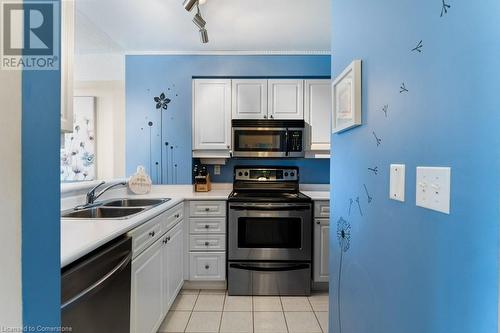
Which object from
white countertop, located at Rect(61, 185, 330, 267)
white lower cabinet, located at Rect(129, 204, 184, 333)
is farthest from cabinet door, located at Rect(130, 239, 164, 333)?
white countertop, located at Rect(61, 185, 330, 267)

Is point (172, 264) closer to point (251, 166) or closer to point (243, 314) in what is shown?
point (243, 314)

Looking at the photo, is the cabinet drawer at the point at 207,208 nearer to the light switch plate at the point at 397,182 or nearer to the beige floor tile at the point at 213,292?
the beige floor tile at the point at 213,292

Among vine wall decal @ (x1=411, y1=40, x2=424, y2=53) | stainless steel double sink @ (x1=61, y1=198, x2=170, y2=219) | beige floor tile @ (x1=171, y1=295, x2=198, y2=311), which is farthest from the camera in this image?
beige floor tile @ (x1=171, y1=295, x2=198, y2=311)

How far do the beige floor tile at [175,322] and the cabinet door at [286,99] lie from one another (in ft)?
6.89

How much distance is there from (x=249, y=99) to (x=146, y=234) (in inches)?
73.1

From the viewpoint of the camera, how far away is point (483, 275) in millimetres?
502

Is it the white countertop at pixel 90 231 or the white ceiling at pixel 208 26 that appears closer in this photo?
the white countertop at pixel 90 231

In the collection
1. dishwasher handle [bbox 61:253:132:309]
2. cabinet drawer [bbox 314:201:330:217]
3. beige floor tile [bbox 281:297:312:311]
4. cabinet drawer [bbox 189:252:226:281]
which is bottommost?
beige floor tile [bbox 281:297:312:311]

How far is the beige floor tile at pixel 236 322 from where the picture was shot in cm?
198

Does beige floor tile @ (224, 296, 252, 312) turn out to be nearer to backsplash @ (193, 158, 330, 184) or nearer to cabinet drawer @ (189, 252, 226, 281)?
cabinet drawer @ (189, 252, 226, 281)

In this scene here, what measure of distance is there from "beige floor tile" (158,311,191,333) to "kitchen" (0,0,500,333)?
2 centimetres

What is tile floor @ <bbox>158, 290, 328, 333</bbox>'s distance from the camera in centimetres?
200

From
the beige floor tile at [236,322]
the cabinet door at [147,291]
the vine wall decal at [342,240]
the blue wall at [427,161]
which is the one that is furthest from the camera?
the beige floor tile at [236,322]

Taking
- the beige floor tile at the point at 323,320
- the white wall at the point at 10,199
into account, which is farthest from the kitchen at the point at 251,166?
the beige floor tile at the point at 323,320
